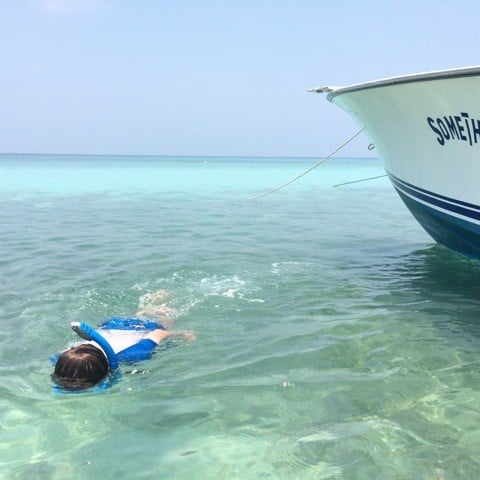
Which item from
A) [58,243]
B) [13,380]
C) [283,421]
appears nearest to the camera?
[283,421]

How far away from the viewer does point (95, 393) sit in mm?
3412

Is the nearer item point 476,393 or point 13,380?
point 476,393

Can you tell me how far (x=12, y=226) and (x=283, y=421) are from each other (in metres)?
9.09

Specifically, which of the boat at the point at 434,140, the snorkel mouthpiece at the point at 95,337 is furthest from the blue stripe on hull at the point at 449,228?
the snorkel mouthpiece at the point at 95,337

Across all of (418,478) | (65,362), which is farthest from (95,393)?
(418,478)

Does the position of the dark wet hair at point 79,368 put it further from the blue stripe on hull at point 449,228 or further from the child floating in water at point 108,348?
the blue stripe on hull at point 449,228

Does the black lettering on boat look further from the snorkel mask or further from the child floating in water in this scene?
the snorkel mask

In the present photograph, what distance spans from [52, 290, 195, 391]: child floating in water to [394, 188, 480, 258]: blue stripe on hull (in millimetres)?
3016

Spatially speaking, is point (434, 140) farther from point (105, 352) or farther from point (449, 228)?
point (105, 352)

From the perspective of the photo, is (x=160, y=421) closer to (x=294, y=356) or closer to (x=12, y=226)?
(x=294, y=356)

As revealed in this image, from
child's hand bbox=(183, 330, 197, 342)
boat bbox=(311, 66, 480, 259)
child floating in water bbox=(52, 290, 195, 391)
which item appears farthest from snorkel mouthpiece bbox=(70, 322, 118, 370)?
boat bbox=(311, 66, 480, 259)

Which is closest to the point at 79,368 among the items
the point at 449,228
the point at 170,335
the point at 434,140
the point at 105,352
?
the point at 105,352

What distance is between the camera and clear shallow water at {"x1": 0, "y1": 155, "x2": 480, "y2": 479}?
2.80 meters

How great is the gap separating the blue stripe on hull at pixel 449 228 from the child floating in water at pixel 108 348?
3016 mm
